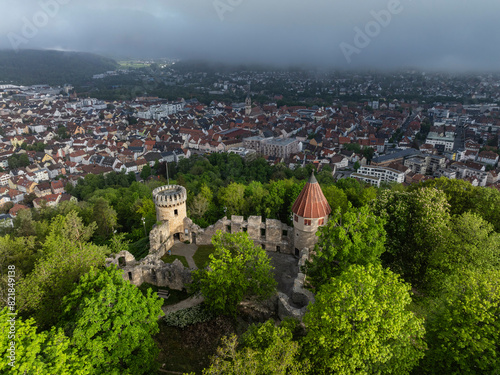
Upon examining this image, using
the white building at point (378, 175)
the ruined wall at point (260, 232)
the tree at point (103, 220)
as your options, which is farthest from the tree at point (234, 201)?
the white building at point (378, 175)

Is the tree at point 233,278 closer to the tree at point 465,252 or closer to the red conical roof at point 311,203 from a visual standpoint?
the red conical roof at point 311,203

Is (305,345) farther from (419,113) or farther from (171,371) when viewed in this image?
(419,113)

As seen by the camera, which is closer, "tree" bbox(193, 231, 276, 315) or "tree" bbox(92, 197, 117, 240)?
"tree" bbox(193, 231, 276, 315)

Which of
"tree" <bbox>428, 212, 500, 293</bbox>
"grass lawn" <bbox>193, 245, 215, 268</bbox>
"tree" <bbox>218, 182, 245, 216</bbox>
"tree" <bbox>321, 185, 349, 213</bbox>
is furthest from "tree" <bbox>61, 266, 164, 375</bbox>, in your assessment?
"tree" <bbox>218, 182, 245, 216</bbox>

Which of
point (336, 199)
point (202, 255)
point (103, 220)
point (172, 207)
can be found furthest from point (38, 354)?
point (103, 220)

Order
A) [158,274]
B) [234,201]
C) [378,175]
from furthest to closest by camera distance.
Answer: [378,175], [234,201], [158,274]

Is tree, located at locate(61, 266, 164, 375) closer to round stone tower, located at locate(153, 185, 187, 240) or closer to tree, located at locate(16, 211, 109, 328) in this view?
tree, located at locate(16, 211, 109, 328)

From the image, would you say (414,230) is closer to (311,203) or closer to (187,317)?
(311,203)
